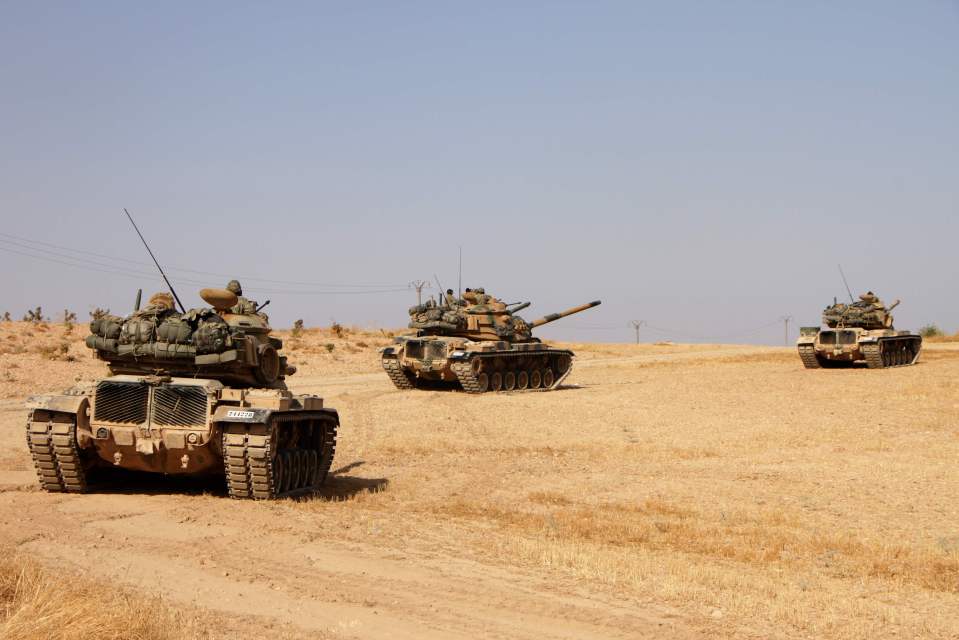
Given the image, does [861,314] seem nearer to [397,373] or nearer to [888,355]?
[888,355]

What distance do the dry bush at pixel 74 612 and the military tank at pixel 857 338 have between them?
37.4 meters

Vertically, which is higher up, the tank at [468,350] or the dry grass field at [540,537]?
the tank at [468,350]

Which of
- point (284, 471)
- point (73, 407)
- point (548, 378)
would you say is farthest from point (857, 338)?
point (73, 407)

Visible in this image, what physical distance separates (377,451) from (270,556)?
10659mm

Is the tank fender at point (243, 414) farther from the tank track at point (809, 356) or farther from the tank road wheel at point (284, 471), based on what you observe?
the tank track at point (809, 356)

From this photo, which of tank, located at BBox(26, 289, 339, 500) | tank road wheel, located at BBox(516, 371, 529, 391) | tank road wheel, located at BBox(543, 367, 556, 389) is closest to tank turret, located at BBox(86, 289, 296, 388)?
A: tank, located at BBox(26, 289, 339, 500)

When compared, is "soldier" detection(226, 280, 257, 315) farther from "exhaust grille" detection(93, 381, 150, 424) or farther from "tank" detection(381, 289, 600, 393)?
"tank" detection(381, 289, 600, 393)

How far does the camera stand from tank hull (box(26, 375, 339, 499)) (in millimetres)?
14180

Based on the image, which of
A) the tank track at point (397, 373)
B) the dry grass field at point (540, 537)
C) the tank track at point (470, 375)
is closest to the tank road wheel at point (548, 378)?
the tank track at point (470, 375)

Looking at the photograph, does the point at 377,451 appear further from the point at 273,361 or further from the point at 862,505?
the point at 862,505

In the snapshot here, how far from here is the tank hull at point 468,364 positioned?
33.6m

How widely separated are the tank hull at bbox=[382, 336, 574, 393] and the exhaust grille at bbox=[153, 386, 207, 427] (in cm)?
1891

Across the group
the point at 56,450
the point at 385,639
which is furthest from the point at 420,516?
the point at 385,639

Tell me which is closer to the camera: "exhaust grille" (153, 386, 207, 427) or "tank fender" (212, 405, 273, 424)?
"tank fender" (212, 405, 273, 424)
